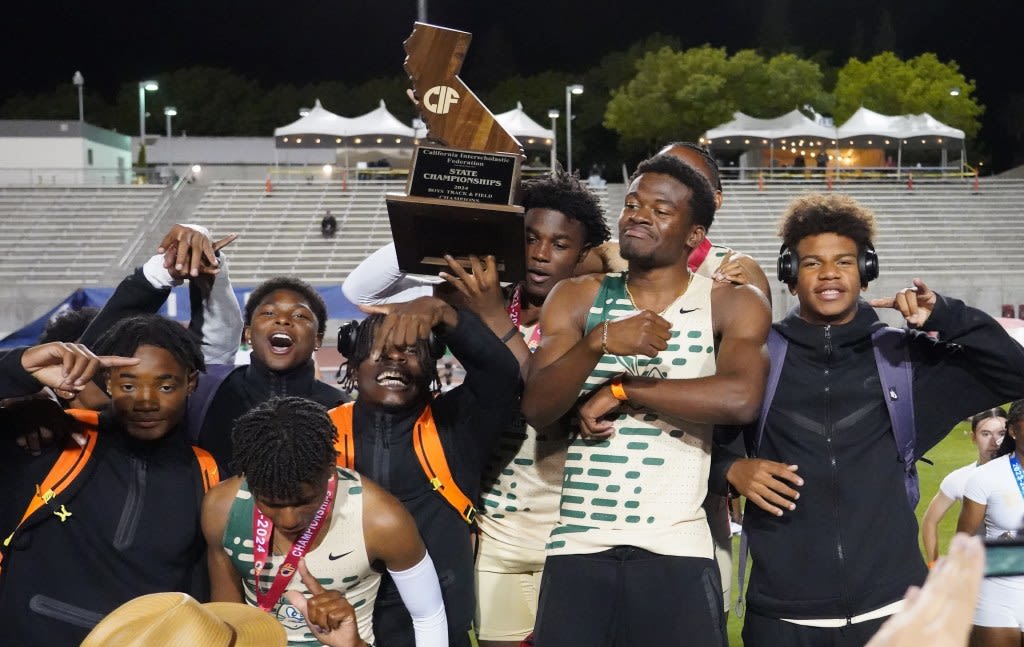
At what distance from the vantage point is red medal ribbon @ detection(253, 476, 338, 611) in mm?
3254

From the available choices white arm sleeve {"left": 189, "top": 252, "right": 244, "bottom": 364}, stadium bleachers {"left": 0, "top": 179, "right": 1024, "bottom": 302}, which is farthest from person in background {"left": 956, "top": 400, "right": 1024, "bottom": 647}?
stadium bleachers {"left": 0, "top": 179, "right": 1024, "bottom": 302}

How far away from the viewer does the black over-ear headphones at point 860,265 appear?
361 cm

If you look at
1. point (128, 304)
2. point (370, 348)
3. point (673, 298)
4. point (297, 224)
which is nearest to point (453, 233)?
point (370, 348)

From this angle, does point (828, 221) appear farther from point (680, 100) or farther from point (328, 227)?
point (680, 100)

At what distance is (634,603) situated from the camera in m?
3.21

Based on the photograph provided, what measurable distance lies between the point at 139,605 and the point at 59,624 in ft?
3.17

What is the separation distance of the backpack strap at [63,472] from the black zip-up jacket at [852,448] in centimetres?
204

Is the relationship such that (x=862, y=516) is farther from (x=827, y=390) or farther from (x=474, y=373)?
(x=474, y=373)

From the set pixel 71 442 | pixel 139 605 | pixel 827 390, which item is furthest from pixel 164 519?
pixel 827 390

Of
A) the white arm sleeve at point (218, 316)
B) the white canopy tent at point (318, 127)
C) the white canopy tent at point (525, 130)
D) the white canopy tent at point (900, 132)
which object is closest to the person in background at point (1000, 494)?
the white arm sleeve at point (218, 316)

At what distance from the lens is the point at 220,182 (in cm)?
3881

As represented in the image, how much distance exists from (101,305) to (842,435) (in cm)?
1300

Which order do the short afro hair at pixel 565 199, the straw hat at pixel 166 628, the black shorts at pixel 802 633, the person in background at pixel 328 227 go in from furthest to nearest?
1. the person in background at pixel 328 227
2. the short afro hair at pixel 565 199
3. the black shorts at pixel 802 633
4. the straw hat at pixel 166 628

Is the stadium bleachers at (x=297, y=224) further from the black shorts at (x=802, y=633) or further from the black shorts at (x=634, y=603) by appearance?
the black shorts at (x=634, y=603)
